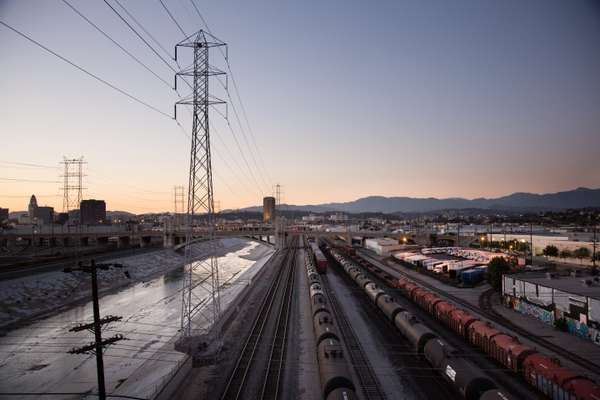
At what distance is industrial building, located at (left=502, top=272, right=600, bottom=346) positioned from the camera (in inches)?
1089

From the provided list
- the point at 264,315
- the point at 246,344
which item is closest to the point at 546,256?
the point at 264,315

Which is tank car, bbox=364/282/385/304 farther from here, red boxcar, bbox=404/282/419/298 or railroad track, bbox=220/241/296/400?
railroad track, bbox=220/241/296/400

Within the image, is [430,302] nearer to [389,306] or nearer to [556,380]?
[389,306]

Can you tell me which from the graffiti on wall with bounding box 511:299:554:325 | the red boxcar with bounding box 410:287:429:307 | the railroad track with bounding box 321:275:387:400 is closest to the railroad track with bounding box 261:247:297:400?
the railroad track with bounding box 321:275:387:400

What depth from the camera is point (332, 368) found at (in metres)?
18.2

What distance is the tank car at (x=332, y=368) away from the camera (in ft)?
54.9

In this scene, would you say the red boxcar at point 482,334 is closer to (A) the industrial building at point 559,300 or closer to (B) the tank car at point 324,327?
(A) the industrial building at point 559,300

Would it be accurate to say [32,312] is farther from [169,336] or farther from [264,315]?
[264,315]

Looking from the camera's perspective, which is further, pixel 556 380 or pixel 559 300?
pixel 559 300

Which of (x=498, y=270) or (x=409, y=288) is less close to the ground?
(x=498, y=270)

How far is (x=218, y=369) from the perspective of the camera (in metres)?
23.5

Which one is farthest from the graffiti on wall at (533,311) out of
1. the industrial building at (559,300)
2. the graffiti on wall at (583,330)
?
the graffiti on wall at (583,330)

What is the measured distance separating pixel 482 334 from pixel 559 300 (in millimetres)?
11383

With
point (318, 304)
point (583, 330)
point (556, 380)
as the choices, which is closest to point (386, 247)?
point (318, 304)
